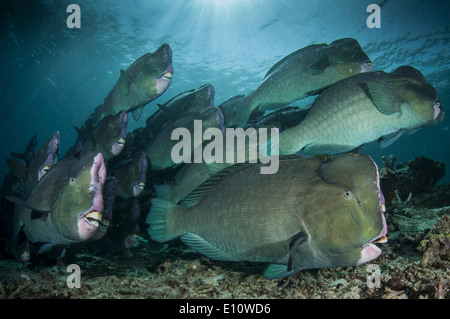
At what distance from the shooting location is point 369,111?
2578 millimetres

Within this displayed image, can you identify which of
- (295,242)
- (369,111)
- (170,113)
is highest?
(170,113)

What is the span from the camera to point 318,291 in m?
1.91

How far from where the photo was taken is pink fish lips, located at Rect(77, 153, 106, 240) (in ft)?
6.58

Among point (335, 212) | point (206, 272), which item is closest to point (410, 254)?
point (335, 212)

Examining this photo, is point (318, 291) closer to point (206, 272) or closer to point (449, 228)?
point (206, 272)

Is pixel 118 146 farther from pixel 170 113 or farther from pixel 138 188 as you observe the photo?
pixel 170 113

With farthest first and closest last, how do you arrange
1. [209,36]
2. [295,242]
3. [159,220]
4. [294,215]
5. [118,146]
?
1. [209,36]
2. [118,146]
3. [159,220]
4. [294,215]
5. [295,242]

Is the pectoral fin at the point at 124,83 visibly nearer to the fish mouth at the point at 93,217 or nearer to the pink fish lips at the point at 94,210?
the pink fish lips at the point at 94,210

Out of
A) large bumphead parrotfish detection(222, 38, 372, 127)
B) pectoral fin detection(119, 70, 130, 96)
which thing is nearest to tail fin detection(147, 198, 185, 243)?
large bumphead parrotfish detection(222, 38, 372, 127)

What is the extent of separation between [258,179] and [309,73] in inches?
83.7

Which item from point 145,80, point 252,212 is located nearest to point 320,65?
point 252,212

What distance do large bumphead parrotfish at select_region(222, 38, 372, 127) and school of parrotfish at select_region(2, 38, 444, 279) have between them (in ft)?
0.05

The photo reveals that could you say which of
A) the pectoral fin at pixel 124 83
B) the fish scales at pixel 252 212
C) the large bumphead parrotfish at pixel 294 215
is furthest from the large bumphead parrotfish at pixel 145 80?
the fish scales at pixel 252 212

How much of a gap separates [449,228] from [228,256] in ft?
8.21
